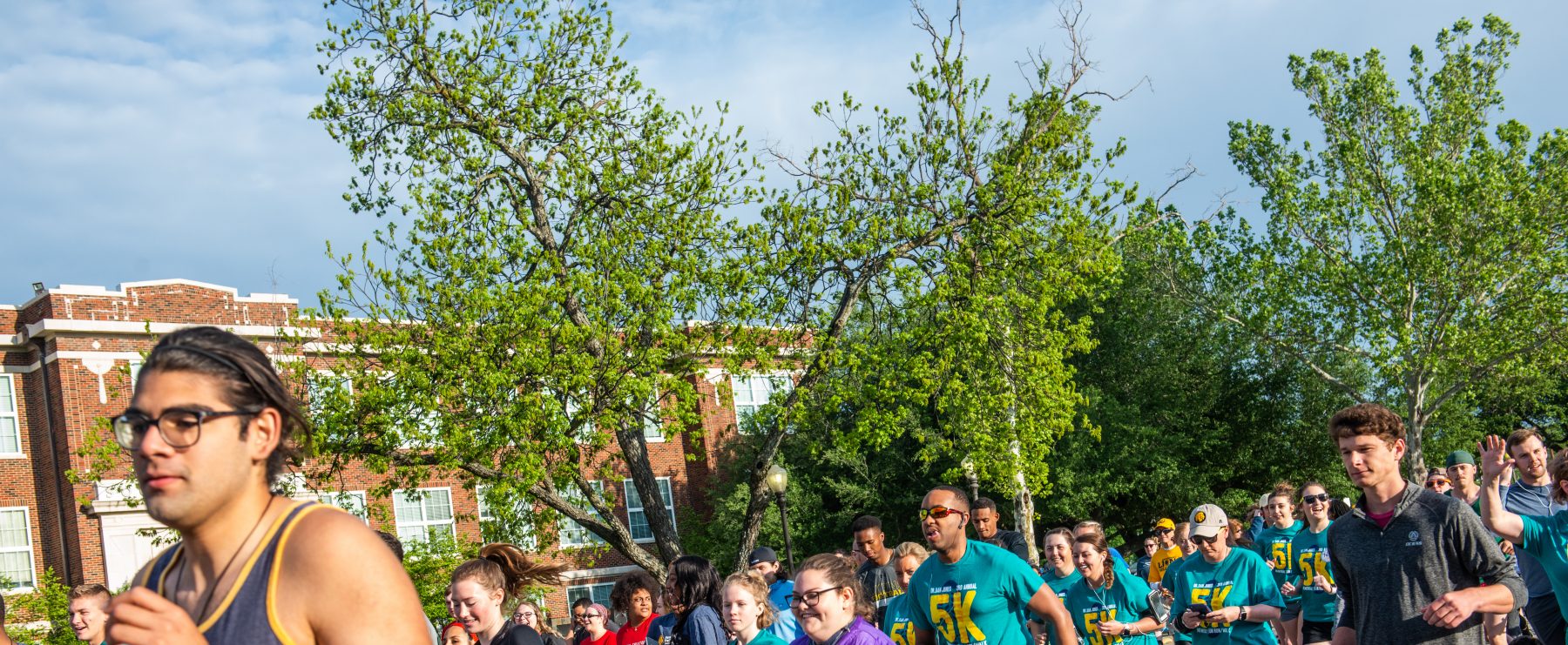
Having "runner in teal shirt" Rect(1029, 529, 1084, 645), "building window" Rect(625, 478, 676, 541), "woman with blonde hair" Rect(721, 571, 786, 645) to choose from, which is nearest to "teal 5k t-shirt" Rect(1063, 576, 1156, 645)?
"runner in teal shirt" Rect(1029, 529, 1084, 645)

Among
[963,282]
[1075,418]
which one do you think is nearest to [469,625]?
[963,282]

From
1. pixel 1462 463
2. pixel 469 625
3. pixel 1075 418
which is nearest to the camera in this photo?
pixel 469 625

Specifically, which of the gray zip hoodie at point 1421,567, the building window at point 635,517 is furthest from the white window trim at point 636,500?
the gray zip hoodie at point 1421,567

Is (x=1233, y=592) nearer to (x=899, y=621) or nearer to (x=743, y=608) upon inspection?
(x=899, y=621)

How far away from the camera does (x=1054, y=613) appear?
7.00 meters

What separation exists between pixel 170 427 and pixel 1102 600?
8.36m

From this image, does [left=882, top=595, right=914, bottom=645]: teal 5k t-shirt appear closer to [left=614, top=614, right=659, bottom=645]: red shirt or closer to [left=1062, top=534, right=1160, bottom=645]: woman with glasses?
[left=1062, top=534, right=1160, bottom=645]: woman with glasses

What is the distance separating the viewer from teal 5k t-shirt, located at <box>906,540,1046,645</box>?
7262mm

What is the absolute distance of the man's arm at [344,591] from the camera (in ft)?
7.28

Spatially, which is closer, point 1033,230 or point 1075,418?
point 1033,230

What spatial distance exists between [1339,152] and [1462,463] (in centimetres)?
2587

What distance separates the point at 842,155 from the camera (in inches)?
950

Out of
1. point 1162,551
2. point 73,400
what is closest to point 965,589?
point 1162,551

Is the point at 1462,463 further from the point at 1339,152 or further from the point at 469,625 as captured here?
the point at 1339,152
